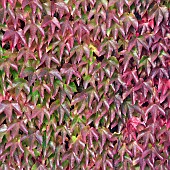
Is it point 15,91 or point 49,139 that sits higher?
point 15,91

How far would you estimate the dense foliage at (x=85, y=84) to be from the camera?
213cm

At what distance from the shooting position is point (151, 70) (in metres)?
2.27

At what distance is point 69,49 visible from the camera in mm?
2162

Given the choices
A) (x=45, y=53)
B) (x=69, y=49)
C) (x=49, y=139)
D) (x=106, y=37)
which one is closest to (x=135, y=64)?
(x=106, y=37)

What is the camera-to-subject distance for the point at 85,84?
2225 millimetres

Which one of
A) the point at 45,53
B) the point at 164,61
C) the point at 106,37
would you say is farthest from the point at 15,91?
the point at 164,61

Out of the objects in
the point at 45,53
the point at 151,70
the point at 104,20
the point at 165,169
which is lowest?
the point at 165,169

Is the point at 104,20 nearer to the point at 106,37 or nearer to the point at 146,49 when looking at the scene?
the point at 106,37

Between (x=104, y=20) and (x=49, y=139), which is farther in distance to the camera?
(x=49, y=139)

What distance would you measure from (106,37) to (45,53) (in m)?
0.45

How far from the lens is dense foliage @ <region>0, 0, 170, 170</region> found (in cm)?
213

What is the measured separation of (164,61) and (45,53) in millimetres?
863

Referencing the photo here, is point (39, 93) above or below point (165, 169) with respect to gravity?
above

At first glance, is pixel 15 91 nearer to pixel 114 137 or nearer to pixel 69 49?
pixel 69 49
